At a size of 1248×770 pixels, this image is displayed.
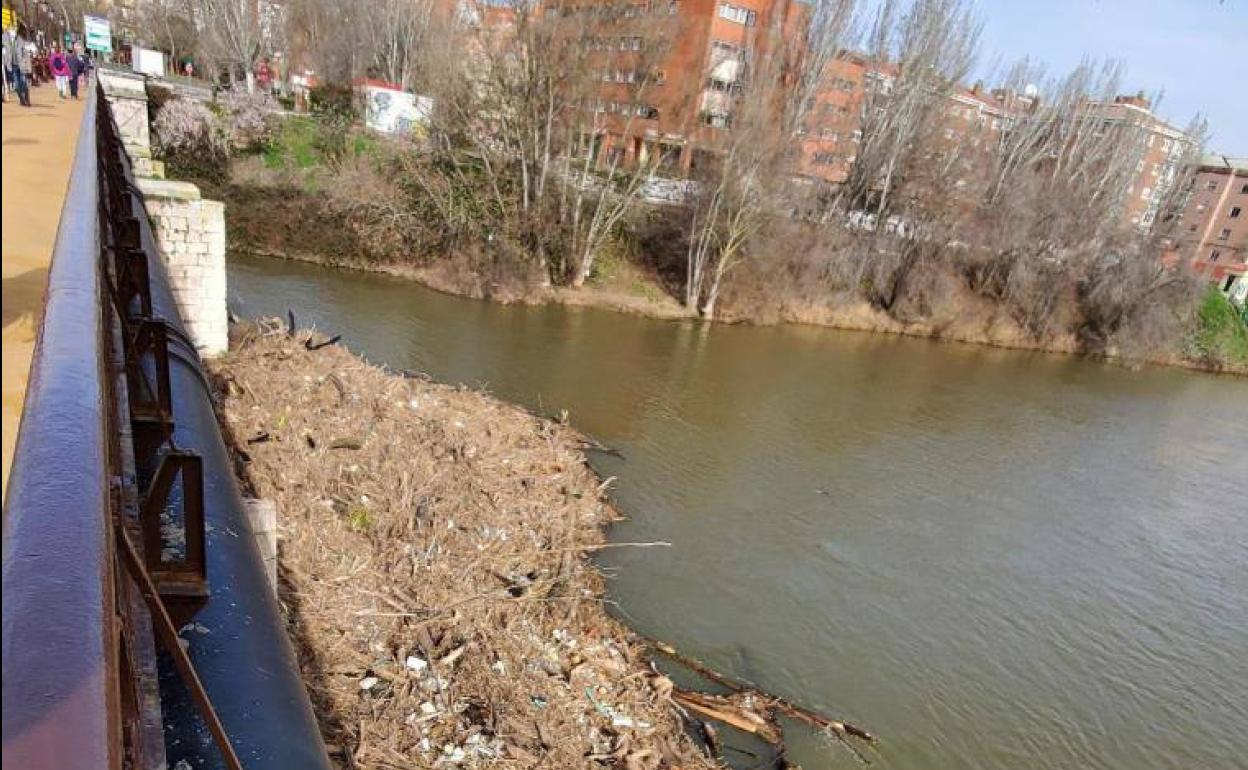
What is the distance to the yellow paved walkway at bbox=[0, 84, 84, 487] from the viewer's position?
190 centimetres

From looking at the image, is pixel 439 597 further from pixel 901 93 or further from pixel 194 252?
pixel 901 93

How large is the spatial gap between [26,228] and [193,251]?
589cm

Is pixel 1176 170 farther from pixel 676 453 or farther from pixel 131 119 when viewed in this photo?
pixel 131 119

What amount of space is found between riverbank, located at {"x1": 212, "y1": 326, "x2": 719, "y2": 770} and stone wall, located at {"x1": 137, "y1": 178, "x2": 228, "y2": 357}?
0.57 metres

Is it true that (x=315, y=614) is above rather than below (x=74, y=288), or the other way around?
below

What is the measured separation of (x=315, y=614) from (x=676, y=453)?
27.8 ft

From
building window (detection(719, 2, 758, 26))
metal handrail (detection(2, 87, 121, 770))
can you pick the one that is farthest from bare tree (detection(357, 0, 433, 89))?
metal handrail (detection(2, 87, 121, 770))

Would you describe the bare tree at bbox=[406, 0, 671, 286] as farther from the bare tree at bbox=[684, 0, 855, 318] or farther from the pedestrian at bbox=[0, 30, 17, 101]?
the pedestrian at bbox=[0, 30, 17, 101]

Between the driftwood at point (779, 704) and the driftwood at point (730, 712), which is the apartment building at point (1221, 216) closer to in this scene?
the driftwood at point (779, 704)

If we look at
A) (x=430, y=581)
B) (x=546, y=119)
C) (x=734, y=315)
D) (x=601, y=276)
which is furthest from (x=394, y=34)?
(x=430, y=581)

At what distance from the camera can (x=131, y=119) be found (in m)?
12.9

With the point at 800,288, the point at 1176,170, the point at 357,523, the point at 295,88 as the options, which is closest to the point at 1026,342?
the point at 800,288

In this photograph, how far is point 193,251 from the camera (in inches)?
382

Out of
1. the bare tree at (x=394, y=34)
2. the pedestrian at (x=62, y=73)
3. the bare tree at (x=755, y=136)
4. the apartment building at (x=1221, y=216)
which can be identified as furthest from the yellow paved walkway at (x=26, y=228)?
the apartment building at (x=1221, y=216)
